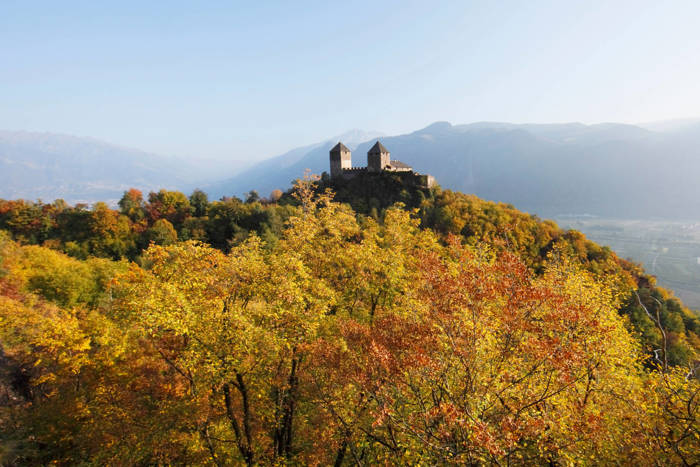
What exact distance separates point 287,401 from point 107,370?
14502 millimetres

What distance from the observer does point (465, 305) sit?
11914 millimetres

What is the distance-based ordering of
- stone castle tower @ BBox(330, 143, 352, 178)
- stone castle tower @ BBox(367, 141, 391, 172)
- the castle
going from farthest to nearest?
stone castle tower @ BBox(330, 143, 352, 178) < stone castle tower @ BBox(367, 141, 391, 172) < the castle

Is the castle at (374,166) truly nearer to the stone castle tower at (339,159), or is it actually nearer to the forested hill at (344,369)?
the stone castle tower at (339,159)

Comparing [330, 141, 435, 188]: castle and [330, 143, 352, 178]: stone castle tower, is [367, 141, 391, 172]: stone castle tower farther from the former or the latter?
[330, 143, 352, 178]: stone castle tower

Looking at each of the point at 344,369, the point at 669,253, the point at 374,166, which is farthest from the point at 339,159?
the point at 669,253

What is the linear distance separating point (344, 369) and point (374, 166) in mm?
70286

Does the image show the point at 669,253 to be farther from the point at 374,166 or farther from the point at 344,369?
the point at 344,369

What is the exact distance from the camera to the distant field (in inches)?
4525

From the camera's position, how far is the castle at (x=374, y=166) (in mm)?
75938

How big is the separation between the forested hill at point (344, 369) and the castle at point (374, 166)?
4945 centimetres

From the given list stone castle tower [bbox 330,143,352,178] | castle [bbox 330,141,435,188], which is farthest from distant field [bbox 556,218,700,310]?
stone castle tower [bbox 330,143,352,178]

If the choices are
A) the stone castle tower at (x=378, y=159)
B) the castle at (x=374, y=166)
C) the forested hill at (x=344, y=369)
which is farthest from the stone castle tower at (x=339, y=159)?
the forested hill at (x=344, y=369)

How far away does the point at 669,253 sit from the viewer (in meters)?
152

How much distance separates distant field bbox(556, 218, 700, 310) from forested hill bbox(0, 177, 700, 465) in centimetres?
12635
